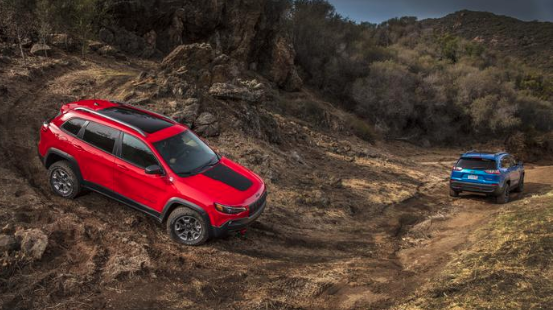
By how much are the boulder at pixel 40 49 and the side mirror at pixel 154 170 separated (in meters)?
12.5

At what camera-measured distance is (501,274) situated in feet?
17.4

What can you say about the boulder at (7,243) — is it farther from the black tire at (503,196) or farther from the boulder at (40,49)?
the boulder at (40,49)

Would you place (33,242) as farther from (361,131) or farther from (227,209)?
(361,131)

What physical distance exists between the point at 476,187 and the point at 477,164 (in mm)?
689

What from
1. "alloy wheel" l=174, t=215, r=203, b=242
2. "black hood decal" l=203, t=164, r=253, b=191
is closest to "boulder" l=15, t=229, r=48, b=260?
"alloy wheel" l=174, t=215, r=203, b=242

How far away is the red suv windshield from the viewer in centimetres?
627

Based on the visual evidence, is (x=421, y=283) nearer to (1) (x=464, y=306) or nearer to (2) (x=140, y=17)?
(1) (x=464, y=306)

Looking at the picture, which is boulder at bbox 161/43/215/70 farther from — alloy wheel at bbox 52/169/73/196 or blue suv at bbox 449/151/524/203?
blue suv at bbox 449/151/524/203

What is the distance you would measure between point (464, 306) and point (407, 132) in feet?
74.0

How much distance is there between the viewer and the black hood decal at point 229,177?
6383mm

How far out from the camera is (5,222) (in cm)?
566

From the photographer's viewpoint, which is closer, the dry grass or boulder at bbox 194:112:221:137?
the dry grass

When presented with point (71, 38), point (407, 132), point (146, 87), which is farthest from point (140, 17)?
point (407, 132)

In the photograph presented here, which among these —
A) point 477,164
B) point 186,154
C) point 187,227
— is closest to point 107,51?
point 186,154
